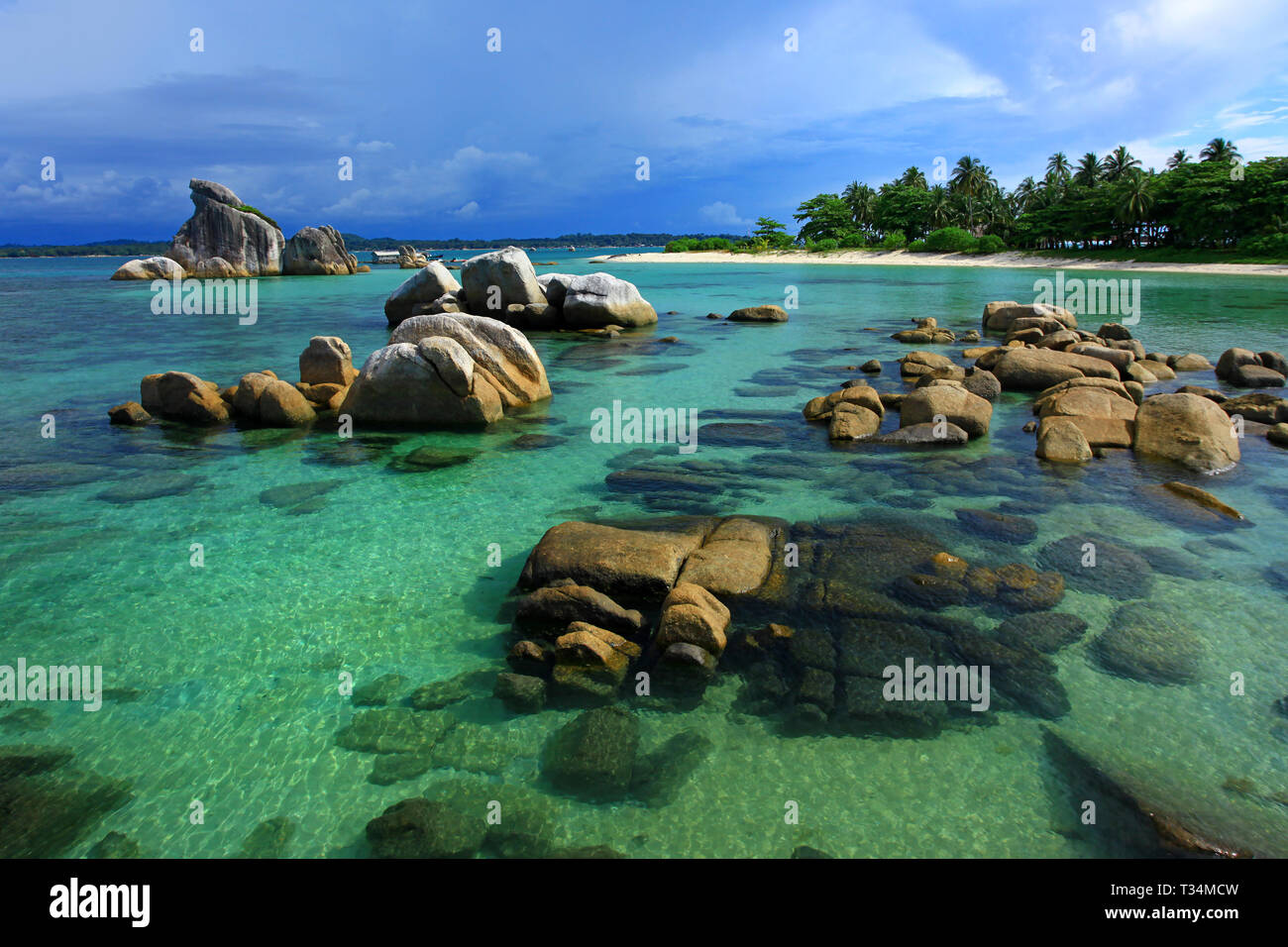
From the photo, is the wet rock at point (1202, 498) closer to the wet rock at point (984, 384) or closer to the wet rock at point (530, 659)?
the wet rock at point (984, 384)

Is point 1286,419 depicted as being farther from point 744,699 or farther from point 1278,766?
point 744,699

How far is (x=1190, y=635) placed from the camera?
21.9 ft

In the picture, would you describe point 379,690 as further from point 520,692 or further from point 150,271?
point 150,271

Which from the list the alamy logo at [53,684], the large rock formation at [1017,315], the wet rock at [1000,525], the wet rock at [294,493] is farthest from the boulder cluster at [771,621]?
the large rock formation at [1017,315]

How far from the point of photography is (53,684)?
20.6 ft

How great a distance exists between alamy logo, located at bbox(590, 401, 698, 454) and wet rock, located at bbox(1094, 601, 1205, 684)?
7.28 metres

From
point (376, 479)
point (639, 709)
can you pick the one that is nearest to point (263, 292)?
point (376, 479)

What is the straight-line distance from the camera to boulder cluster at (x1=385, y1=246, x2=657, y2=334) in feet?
94.0

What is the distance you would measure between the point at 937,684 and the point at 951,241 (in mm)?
91064

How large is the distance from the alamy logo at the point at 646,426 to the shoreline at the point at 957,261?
2371 inches

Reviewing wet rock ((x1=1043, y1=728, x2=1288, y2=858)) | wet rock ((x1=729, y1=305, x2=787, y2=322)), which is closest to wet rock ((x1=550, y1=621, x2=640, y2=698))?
wet rock ((x1=1043, y1=728, x2=1288, y2=858))

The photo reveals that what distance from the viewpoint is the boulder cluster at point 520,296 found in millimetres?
28656

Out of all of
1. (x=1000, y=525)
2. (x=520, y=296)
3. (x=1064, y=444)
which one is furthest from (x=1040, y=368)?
(x=520, y=296)
